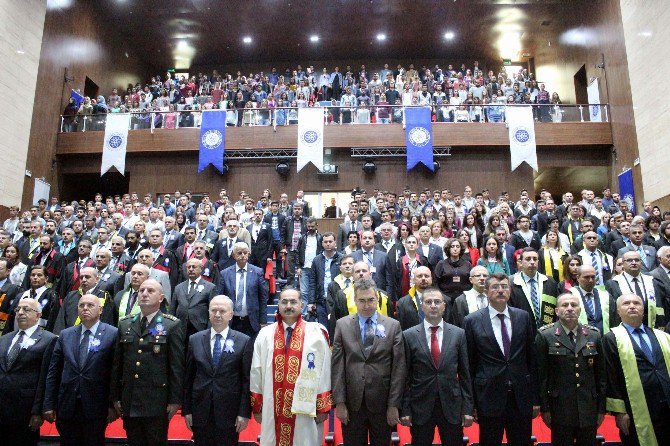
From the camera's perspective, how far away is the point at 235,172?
13.9m

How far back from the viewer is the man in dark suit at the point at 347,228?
6.83 metres

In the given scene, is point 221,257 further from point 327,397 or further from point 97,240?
point 327,397

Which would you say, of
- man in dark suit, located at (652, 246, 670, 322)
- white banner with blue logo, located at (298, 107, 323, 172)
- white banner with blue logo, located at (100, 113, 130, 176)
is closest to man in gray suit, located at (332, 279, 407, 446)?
man in dark suit, located at (652, 246, 670, 322)

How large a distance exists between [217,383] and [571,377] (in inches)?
92.8

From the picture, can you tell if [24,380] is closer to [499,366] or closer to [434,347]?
[434,347]

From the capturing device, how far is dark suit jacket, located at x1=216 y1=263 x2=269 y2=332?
480cm

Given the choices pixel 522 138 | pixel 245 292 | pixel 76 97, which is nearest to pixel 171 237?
pixel 245 292

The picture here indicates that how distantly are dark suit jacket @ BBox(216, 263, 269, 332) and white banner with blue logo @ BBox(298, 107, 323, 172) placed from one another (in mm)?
7883

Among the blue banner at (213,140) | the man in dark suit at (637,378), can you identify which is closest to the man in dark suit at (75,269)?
the man in dark suit at (637,378)

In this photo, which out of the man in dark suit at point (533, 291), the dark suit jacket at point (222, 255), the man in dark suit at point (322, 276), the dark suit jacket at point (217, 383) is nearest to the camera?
the dark suit jacket at point (217, 383)

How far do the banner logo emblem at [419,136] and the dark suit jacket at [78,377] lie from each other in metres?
10.4

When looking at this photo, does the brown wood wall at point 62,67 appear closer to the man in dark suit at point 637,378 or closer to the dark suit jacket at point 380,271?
the dark suit jacket at point 380,271

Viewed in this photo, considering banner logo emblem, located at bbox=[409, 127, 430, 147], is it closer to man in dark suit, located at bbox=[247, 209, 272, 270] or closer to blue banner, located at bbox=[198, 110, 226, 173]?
blue banner, located at bbox=[198, 110, 226, 173]

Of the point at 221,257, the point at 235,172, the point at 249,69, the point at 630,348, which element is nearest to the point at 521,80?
the point at 235,172
